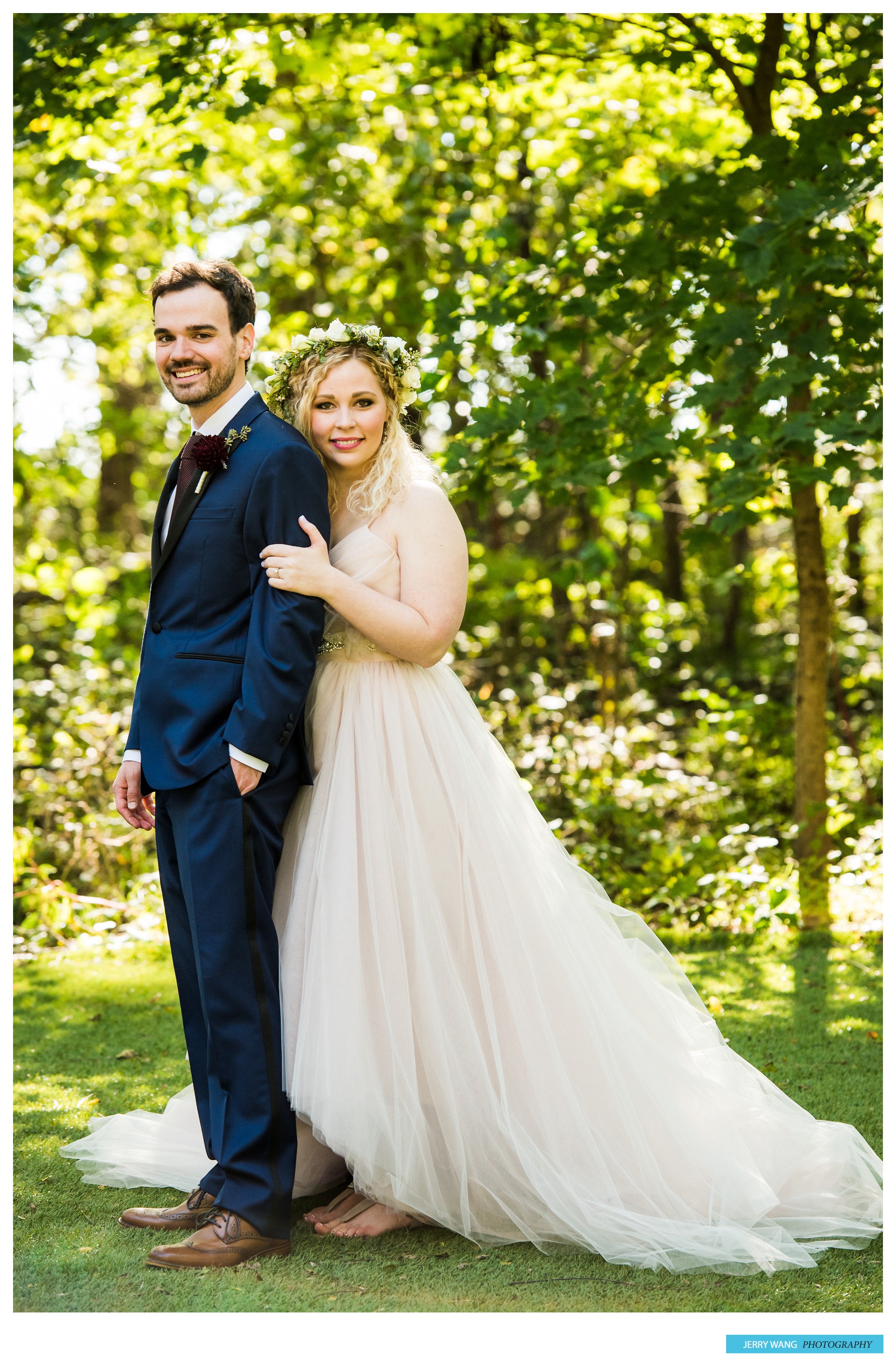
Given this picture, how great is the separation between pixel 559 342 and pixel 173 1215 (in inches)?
134

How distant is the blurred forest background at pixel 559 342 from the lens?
4086 mm

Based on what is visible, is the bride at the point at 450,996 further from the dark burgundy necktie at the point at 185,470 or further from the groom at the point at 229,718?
the dark burgundy necktie at the point at 185,470

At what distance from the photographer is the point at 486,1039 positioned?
251 cm

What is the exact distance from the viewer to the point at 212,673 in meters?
2.40

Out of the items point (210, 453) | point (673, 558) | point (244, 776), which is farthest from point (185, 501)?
point (673, 558)

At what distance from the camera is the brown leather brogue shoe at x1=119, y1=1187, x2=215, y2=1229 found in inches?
99.0

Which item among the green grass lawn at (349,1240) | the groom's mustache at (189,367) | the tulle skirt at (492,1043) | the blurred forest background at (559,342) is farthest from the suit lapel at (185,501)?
the blurred forest background at (559,342)

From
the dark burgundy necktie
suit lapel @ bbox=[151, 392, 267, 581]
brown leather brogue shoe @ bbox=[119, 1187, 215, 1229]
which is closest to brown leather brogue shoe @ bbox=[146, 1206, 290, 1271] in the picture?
brown leather brogue shoe @ bbox=[119, 1187, 215, 1229]

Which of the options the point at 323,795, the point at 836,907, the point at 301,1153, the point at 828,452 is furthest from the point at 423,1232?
the point at 836,907

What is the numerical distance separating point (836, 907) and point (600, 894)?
110 inches

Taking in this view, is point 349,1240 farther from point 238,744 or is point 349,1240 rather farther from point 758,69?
point 758,69

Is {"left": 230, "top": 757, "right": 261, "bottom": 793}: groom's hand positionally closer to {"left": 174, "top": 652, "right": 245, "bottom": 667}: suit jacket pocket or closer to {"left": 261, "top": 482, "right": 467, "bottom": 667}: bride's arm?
{"left": 174, "top": 652, "right": 245, "bottom": 667}: suit jacket pocket

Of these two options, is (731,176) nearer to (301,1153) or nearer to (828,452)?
(828,452)

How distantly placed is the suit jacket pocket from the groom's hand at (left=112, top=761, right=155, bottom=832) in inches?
14.8
